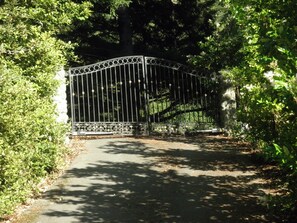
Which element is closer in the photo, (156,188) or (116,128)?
(156,188)

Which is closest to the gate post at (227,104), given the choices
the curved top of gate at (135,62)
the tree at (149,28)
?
the curved top of gate at (135,62)

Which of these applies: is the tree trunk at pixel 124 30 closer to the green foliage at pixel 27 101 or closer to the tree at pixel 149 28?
the tree at pixel 149 28

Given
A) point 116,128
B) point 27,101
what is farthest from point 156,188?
point 116,128

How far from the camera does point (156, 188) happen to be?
26.7 ft

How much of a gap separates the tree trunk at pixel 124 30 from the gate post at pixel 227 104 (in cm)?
548

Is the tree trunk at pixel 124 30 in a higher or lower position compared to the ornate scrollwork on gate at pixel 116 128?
higher

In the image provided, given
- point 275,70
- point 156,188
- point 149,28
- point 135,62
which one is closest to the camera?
point 275,70

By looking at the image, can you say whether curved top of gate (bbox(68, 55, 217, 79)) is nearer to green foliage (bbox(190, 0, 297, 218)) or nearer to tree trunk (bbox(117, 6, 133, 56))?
tree trunk (bbox(117, 6, 133, 56))

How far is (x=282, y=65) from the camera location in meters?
4.25

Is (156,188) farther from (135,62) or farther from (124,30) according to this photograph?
(124,30)

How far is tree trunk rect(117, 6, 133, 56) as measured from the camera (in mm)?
18328

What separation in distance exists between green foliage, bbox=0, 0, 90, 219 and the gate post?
19.6 ft

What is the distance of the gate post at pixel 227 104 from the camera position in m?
14.3

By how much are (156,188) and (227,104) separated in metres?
7.06
